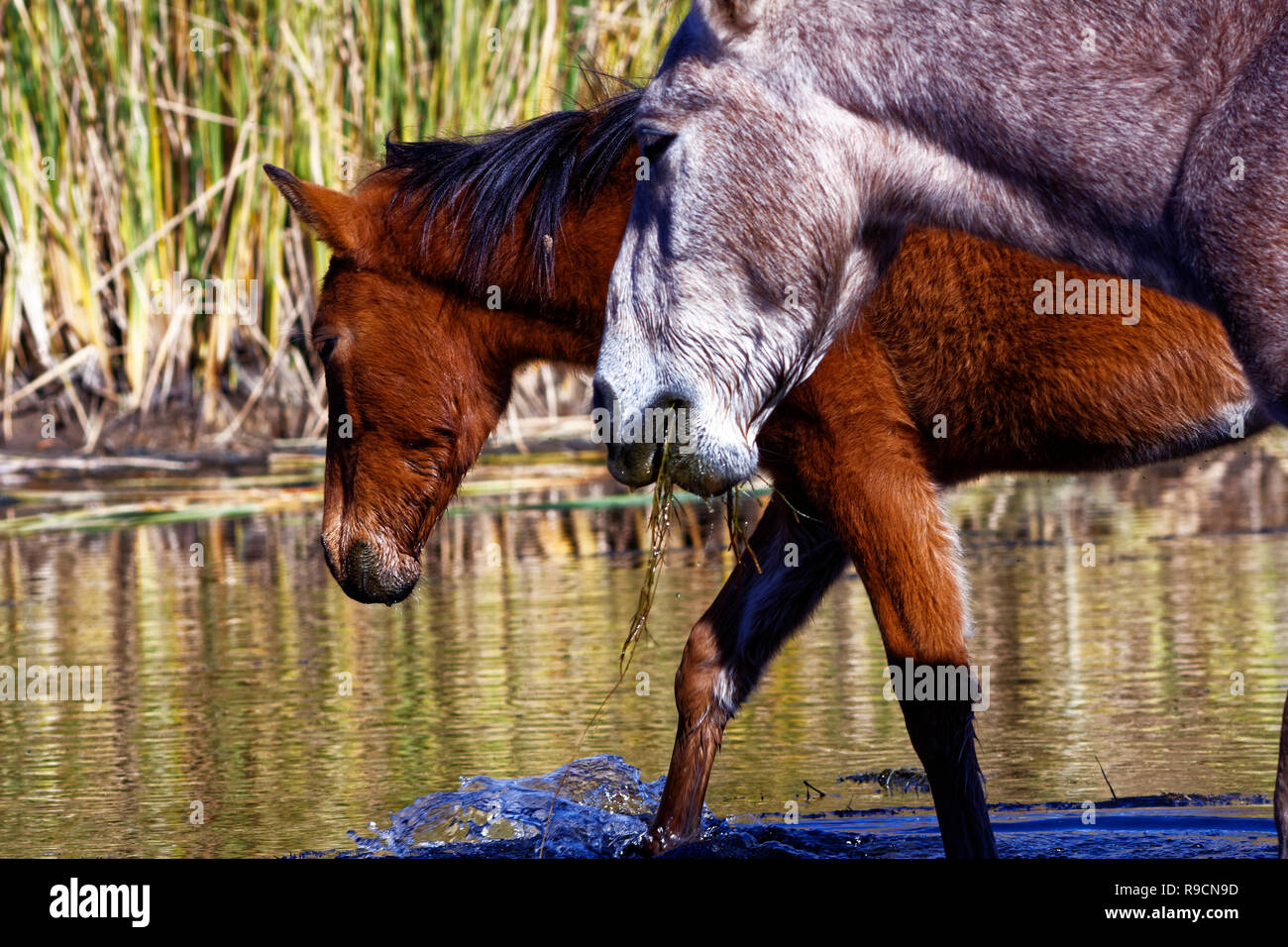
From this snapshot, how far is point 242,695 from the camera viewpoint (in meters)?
5.89

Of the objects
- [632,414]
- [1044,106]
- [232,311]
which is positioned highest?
[232,311]

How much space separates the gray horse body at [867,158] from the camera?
2.90 m

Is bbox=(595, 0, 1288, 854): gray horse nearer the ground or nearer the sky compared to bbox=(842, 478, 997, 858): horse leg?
nearer the sky

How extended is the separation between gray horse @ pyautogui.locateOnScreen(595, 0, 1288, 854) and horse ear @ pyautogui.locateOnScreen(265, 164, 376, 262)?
1.90 meters

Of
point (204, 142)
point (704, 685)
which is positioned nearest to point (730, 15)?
point (704, 685)

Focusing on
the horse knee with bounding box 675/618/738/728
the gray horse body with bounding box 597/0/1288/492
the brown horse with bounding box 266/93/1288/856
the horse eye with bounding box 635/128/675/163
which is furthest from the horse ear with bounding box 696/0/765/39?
the horse knee with bounding box 675/618/738/728

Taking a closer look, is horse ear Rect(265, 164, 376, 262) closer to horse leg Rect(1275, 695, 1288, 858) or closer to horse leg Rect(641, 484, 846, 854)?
horse leg Rect(641, 484, 846, 854)

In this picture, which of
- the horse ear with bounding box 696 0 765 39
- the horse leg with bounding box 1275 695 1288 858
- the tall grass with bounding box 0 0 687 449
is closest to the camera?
the horse leg with bounding box 1275 695 1288 858

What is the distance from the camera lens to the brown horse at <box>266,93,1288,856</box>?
430 cm

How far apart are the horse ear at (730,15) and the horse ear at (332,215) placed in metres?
2.07

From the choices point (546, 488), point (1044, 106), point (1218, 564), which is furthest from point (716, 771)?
point (546, 488)

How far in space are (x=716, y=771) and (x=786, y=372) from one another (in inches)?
83.3

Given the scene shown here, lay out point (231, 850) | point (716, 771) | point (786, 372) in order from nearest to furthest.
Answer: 1. point (786, 372)
2. point (231, 850)
3. point (716, 771)

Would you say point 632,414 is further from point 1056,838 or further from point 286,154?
point 286,154
